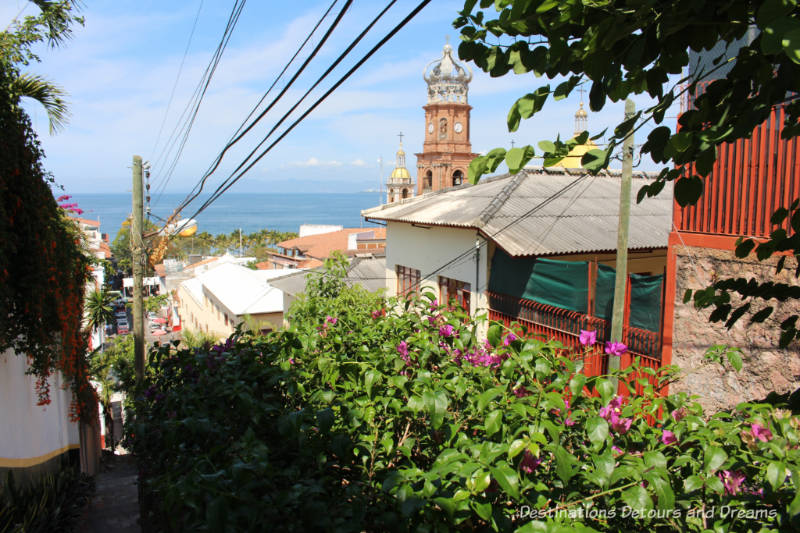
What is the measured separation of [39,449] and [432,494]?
9.71 m

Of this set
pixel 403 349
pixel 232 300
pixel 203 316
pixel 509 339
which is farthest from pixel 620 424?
pixel 203 316

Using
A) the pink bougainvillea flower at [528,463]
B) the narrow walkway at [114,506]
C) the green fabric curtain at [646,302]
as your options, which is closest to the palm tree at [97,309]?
the narrow walkway at [114,506]

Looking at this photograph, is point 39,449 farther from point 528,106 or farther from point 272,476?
point 528,106

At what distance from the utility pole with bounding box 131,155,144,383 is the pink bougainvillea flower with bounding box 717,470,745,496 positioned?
38.5ft

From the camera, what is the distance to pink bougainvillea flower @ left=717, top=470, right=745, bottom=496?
77.4 inches

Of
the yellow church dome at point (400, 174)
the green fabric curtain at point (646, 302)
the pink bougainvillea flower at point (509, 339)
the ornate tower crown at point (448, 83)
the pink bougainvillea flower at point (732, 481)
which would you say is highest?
the ornate tower crown at point (448, 83)

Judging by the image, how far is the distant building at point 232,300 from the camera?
80.3 feet

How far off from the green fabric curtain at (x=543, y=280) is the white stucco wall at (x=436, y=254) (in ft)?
1.63

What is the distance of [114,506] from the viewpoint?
967 cm

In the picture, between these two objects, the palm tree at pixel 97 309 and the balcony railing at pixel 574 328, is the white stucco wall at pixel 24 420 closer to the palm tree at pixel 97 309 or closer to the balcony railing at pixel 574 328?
the palm tree at pixel 97 309

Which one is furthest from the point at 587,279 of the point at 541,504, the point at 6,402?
the point at 6,402

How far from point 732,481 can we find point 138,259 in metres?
12.6

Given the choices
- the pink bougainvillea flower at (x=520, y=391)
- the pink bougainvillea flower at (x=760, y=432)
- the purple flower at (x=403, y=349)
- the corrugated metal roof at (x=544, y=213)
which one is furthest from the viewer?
the corrugated metal roof at (x=544, y=213)

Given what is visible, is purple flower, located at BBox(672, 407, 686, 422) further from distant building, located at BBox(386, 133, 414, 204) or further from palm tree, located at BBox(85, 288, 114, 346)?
distant building, located at BBox(386, 133, 414, 204)
